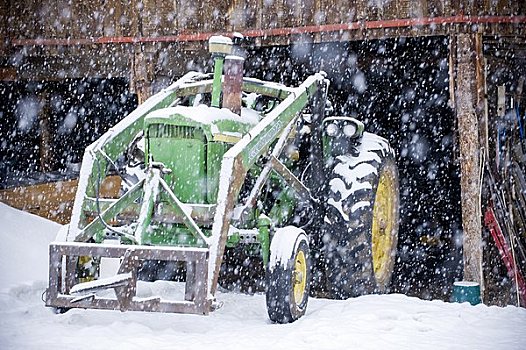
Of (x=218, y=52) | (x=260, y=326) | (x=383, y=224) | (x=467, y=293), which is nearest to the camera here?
(x=260, y=326)

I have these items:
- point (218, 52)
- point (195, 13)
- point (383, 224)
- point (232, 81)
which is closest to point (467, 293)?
point (383, 224)

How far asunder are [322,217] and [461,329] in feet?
5.70

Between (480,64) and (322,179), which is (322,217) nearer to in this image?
(322,179)

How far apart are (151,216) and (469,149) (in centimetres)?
361

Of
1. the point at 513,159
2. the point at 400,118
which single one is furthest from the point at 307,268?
the point at 400,118

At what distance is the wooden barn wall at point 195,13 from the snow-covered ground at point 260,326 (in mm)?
3020

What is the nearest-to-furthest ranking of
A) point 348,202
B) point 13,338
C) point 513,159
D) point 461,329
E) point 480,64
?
point 13,338, point 461,329, point 348,202, point 480,64, point 513,159

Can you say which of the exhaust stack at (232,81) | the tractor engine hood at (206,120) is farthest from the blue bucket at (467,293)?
the exhaust stack at (232,81)

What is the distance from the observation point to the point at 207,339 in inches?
212

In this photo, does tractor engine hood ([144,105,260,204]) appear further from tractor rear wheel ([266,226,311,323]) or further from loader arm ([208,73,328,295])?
tractor rear wheel ([266,226,311,323])

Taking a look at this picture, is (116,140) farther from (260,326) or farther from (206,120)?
(260,326)

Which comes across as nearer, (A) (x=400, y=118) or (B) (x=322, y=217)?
(B) (x=322, y=217)

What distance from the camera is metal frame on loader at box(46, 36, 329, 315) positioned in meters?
5.24

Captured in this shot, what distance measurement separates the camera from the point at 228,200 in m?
5.55
